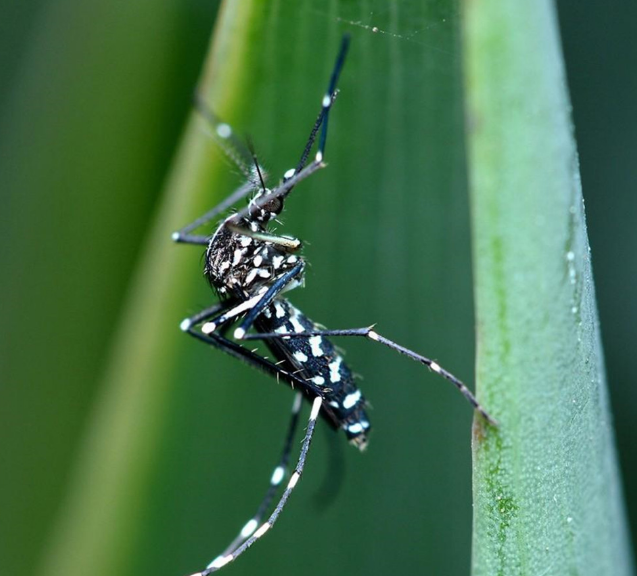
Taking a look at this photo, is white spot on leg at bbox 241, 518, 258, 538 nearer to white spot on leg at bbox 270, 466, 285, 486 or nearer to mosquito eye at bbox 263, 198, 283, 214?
white spot on leg at bbox 270, 466, 285, 486

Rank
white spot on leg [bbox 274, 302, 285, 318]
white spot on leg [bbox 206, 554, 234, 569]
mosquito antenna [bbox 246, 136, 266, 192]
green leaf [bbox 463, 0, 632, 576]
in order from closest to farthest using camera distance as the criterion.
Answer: green leaf [bbox 463, 0, 632, 576], mosquito antenna [bbox 246, 136, 266, 192], white spot on leg [bbox 206, 554, 234, 569], white spot on leg [bbox 274, 302, 285, 318]

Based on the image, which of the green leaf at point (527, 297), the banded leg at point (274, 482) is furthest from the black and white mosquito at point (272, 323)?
the green leaf at point (527, 297)

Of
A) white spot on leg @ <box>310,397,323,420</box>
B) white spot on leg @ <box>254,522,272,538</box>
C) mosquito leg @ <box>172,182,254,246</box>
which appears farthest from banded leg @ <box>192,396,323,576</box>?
mosquito leg @ <box>172,182,254,246</box>

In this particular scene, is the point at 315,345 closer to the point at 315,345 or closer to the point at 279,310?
the point at 315,345

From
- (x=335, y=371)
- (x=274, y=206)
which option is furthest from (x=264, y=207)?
(x=335, y=371)

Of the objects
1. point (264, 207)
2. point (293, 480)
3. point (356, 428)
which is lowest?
point (293, 480)

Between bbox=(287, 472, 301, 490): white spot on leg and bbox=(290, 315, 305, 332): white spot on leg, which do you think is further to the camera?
bbox=(290, 315, 305, 332): white spot on leg

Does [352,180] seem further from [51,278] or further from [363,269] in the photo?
[51,278]
